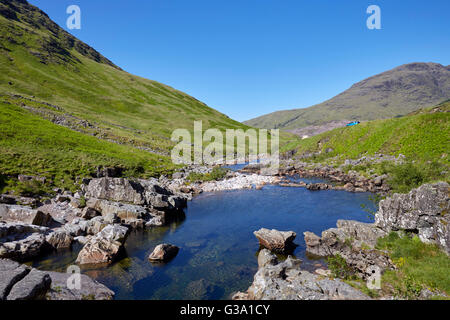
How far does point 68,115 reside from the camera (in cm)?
8356

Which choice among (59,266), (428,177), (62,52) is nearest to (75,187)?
(59,266)

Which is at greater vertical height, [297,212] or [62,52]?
[62,52]

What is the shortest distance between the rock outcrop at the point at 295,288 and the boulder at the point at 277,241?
5.96m

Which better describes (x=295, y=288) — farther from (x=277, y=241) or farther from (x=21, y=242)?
(x=21, y=242)

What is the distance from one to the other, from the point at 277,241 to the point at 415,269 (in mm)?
10636

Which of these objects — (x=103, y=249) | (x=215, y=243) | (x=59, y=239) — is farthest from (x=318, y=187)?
(x=59, y=239)

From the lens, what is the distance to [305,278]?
14.8m

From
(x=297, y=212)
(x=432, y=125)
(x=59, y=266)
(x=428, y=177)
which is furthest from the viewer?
(x=432, y=125)

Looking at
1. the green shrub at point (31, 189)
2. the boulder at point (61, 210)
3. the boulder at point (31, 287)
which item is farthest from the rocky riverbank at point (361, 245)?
the green shrub at point (31, 189)

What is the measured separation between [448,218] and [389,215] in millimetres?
4524

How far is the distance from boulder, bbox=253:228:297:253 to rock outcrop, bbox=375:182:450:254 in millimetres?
8306

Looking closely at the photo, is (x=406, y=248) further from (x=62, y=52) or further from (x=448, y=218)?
(x=62, y=52)

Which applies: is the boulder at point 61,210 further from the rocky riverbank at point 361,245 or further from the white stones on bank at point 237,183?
the white stones on bank at point 237,183

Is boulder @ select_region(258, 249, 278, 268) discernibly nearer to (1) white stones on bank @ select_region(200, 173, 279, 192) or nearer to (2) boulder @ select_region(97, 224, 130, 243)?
(2) boulder @ select_region(97, 224, 130, 243)
